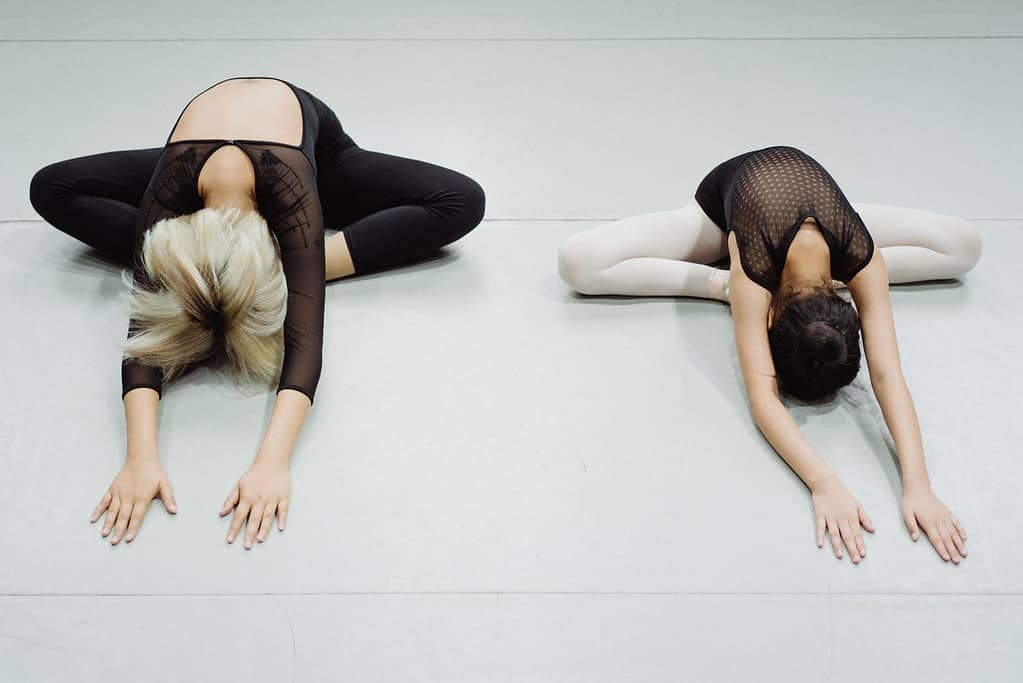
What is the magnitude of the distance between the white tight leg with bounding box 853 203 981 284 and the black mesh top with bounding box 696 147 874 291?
0.92ft

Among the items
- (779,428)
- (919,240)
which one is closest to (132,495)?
(779,428)

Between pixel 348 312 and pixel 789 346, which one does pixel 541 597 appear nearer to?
pixel 789 346

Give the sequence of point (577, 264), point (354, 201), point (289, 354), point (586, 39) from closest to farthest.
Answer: point (289, 354) → point (577, 264) → point (354, 201) → point (586, 39)

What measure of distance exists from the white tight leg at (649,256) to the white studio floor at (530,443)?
47mm

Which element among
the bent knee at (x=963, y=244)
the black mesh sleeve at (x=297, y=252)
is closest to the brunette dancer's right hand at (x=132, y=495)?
the black mesh sleeve at (x=297, y=252)

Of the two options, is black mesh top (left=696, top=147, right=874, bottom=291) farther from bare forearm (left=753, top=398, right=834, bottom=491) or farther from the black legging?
the black legging

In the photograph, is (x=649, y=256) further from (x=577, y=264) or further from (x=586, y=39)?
(x=586, y=39)

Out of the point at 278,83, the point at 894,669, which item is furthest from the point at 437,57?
the point at 894,669

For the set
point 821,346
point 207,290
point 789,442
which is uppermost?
point 207,290

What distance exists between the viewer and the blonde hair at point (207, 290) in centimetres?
173

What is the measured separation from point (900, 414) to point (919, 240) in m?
0.56

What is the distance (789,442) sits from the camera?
5.84ft

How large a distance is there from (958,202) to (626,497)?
133 centimetres

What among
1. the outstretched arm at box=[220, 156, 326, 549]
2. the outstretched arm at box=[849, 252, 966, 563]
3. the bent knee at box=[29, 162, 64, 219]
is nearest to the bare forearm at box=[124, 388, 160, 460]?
the outstretched arm at box=[220, 156, 326, 549]
